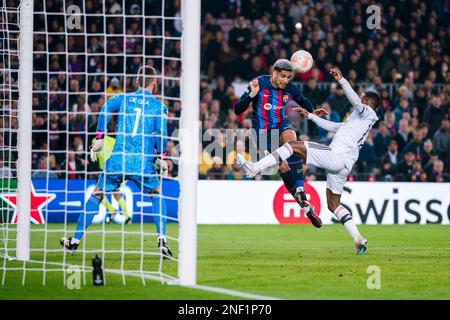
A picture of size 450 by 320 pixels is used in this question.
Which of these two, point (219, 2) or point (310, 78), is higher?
point (219, 2)

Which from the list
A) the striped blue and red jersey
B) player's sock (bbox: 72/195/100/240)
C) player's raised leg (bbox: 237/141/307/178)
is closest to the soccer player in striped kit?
the striped blue and red jersey

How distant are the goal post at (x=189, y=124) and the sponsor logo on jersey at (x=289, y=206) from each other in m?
10.9

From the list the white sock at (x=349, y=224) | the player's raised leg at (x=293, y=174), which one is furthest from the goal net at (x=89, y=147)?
the white sock at (x=349, y=224)

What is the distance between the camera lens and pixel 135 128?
504 inches

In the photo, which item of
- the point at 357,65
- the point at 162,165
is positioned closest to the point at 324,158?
the point at 162,165

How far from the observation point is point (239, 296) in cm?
867

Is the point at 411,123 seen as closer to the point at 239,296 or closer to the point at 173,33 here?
the point at 173,33

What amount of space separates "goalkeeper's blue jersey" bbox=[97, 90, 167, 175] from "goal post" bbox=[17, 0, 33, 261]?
1.04 m

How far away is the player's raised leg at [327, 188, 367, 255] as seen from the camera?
12.9m

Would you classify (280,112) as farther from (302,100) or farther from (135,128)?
(135,128)

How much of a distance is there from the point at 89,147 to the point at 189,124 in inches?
280

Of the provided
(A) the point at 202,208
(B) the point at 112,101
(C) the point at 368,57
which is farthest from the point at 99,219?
(C) the point at 368,57

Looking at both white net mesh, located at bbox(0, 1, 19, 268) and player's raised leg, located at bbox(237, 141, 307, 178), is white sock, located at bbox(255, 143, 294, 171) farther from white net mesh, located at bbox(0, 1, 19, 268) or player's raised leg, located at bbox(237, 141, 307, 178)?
white net mesh, located at bbox(0, 1, 19, 268)

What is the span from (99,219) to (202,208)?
213cm
